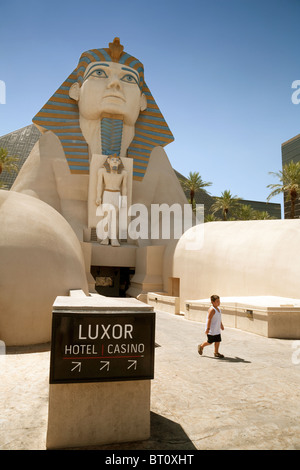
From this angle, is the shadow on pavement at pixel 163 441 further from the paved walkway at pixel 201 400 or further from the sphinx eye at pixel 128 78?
the sphinx eye at pixel 128 78

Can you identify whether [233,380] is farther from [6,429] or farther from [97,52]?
[97,52]

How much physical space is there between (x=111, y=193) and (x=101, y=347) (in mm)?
17740

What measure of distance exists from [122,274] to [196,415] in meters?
20.5

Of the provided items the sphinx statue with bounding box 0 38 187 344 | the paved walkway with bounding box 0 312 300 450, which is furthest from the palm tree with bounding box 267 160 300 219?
the paved walkway with bounding box 0 312 300 450

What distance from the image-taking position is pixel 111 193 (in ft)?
67.3

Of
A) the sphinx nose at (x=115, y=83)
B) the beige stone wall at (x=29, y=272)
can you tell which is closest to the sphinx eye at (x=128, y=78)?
the sphinx nose at (x=115, y=83)

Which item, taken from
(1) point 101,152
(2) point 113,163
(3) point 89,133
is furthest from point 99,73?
(2) point 113,163

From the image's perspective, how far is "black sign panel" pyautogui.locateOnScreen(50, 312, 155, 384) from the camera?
311 cm

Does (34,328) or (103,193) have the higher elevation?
(103,193)

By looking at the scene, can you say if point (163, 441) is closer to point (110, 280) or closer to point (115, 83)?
point (110, 280)

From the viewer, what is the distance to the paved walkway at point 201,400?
317cm

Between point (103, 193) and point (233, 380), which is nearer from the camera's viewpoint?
point (233, 380)
